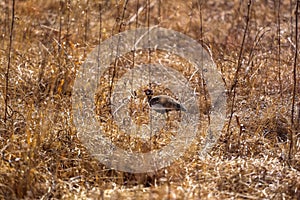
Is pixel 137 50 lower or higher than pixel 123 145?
higher

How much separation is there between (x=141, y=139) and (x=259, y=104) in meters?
0.77

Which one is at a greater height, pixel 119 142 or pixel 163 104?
pixel 163 104

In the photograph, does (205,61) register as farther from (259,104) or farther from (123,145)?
(123,145)

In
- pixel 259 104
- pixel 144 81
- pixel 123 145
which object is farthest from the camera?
pixel 144 81

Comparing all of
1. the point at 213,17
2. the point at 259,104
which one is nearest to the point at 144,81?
the point at 259,104

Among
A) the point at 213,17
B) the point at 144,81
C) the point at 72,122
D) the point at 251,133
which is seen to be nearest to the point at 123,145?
the point at 72,122

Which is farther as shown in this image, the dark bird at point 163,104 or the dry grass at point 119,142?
the dark bird at point 163,104

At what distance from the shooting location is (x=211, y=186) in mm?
Answer: 2600

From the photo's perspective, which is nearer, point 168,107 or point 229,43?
point 168,107

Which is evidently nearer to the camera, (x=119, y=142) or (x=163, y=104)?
(x=119, y=142)

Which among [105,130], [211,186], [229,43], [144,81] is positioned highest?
[229,43]

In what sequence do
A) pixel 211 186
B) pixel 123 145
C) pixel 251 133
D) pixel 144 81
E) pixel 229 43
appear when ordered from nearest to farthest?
pixel 211 186
pixel 123 145
pixel 251 133
pixel 144 81
pixel 229 43

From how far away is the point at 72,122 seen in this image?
301cm

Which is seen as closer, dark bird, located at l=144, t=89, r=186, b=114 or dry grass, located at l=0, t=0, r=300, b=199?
dry grass, located at l=0, t=0, r=300, b=199
